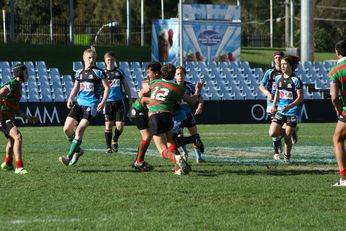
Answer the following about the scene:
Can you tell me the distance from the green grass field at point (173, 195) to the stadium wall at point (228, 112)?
43.6ft

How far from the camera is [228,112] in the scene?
32.5 meters

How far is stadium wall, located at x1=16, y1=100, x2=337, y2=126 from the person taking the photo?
99.2 feet

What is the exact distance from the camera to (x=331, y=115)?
33.9 metres

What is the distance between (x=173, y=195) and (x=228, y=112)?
2236 centimetres

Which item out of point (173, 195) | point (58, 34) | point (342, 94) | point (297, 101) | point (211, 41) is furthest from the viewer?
point (58, 34)

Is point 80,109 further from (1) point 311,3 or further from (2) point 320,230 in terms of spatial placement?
(1) point 311,3

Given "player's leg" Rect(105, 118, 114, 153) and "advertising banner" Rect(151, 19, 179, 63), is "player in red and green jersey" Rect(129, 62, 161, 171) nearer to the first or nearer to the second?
"player's leg" Rect(105, 118, 114, 153)

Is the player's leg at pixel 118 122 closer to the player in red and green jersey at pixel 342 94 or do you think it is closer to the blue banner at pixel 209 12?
the player in red and green jersey at pixel 342 94

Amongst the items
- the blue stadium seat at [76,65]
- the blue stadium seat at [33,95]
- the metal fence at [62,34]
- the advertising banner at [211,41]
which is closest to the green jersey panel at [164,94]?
the blue stadium seat at [33,95]

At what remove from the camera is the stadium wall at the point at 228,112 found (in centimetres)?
3023

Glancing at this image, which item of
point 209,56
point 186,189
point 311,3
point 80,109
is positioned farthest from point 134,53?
point 186,189

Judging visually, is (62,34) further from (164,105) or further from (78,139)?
(164,105)

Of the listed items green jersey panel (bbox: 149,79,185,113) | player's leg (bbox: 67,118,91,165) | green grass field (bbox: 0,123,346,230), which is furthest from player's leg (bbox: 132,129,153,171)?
player's leg (bbox: 67,118,91,165)

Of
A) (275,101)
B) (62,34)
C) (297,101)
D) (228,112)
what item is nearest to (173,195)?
(297,101)
